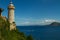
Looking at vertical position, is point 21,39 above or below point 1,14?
below

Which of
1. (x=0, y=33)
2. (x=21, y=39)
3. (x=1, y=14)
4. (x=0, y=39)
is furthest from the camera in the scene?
(x=1, y=14)

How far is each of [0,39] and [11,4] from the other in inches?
663

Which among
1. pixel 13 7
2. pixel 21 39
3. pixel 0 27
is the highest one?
pixel 13 7

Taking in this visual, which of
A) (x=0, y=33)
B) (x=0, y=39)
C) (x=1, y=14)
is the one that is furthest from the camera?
(x=1, y=14)

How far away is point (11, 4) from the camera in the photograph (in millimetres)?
39125

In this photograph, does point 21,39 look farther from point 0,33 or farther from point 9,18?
point 0,33

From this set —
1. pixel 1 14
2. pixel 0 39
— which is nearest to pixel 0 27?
pixel 0 39

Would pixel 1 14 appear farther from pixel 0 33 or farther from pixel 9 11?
pixel 0 33

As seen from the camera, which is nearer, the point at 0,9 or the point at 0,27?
the point at 0,27

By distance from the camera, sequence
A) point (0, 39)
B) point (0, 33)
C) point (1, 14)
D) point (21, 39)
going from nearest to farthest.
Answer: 1. point (0, 39)
2. point (0, 33)
3. point (21, 39)
4. point (1, 14)

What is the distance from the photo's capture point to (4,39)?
973 inches

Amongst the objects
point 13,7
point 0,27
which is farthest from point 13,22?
point 0,27

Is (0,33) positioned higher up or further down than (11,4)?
further down

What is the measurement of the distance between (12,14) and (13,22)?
2.03 meters
